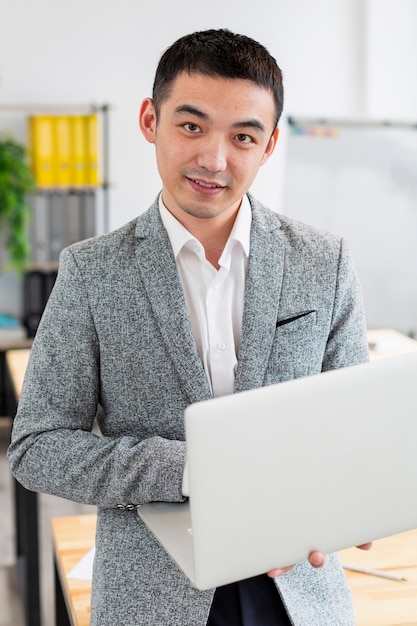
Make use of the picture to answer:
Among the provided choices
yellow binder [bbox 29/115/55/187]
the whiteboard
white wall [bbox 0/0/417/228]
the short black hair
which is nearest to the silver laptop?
the short black hair

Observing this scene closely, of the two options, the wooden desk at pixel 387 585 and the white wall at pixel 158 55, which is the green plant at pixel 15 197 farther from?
the wooden desk at pixel 387 585

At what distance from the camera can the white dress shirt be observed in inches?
51.9

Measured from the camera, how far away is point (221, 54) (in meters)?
1.23

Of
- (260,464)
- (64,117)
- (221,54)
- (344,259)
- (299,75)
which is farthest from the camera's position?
(299,75)

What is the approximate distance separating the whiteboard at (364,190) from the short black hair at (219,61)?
10.4ft

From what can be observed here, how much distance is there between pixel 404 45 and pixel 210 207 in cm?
428

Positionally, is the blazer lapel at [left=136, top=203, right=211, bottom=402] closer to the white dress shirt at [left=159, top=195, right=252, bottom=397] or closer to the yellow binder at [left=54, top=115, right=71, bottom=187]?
the white dress shirt at [left=159, top=195, right=252, bottom=397]

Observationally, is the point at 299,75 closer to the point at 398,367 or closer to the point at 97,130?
the point at 97,130

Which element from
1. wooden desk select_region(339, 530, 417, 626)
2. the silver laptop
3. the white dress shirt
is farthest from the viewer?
wooden desk select_region(339, 530, 417, 626)

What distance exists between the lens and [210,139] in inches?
48.1

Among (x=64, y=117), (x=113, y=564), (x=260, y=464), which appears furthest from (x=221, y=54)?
(x=64, y=117)

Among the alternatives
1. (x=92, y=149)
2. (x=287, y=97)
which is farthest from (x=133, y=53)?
(x=287, y=97)

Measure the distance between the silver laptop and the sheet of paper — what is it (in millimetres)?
699

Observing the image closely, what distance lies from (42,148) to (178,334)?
11.2 ft
